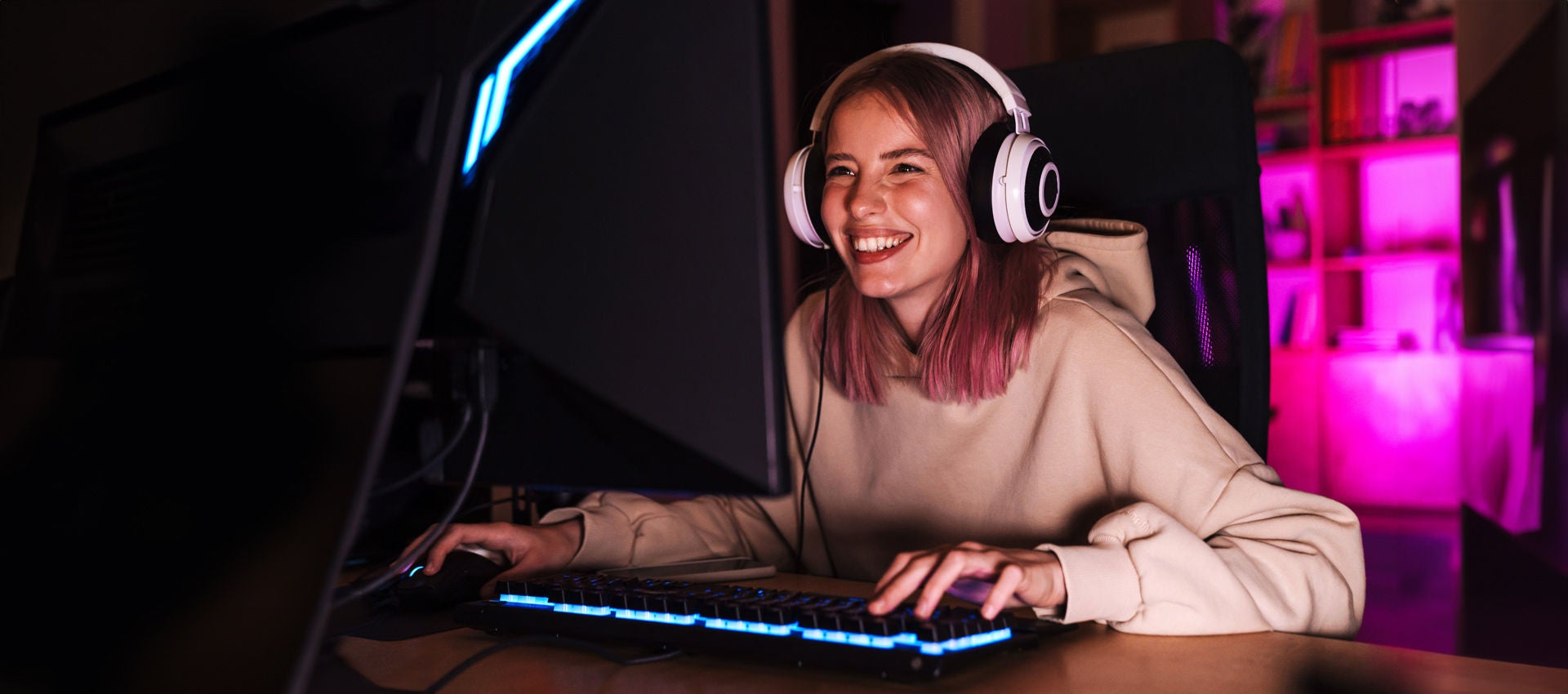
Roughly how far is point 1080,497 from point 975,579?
17.6 inches

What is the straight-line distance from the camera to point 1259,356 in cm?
118

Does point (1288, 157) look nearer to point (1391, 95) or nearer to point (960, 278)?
point (1391, 95)

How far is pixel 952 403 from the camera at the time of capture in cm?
124

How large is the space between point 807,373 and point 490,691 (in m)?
0.82

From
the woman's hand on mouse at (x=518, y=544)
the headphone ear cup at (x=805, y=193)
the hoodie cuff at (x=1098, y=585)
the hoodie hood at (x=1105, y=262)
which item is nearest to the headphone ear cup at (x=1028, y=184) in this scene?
the hoodie hood at (x=1105, y=262)

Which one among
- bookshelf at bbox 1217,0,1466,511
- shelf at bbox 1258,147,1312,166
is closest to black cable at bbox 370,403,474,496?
bookshelf at bbox 1217,0,1466,511

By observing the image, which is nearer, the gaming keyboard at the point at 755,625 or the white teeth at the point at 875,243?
the gaming keyboard at the point at 755,625

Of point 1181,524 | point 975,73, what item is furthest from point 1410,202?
point 1181,524

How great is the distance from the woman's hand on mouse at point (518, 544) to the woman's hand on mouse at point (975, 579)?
1.30 feet

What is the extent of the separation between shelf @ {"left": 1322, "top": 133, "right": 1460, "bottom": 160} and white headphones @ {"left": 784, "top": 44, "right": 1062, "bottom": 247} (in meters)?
3.66

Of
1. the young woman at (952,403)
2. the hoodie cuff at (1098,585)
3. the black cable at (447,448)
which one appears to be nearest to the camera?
the black cable at (447,448)

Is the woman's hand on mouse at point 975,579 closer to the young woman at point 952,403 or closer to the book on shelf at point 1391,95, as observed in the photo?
the young woman at point 952,403

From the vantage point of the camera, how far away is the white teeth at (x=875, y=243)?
4.13ft

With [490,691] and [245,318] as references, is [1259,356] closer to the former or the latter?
[490,691]
